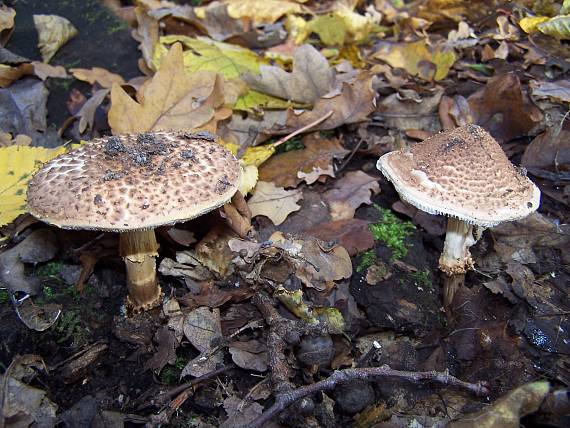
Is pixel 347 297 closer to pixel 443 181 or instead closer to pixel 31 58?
pixel 443 181

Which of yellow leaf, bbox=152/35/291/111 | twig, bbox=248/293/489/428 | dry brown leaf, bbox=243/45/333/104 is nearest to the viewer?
twig, bbox=248/293/489/428

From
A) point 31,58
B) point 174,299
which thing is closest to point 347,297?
point 174,299

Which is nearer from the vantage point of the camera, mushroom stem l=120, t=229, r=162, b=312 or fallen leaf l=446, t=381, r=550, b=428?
fallen leaf l=446, t=381, r=550, b=428

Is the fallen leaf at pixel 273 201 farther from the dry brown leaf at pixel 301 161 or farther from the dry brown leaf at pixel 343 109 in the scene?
the dry brown leaf at pixel 343 109

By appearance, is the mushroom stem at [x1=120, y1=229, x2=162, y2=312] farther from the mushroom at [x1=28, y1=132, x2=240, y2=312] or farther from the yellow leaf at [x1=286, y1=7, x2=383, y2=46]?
the yellow leaf at [x1=286, y1=7, x2=383, y2=46]

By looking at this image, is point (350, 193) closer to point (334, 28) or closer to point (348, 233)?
point (348, 233)

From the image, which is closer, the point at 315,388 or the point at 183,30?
the point at 315,388

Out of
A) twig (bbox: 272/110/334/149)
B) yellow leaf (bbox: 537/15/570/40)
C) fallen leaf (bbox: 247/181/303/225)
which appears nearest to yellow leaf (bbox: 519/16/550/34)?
yellow leaf (bbox: 537/15/570/40)
